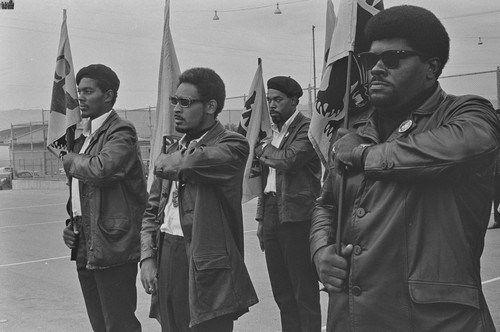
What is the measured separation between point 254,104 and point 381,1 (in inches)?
163

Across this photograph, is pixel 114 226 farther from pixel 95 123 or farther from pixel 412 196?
pixel 412 196

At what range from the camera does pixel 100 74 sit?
4.87 metres

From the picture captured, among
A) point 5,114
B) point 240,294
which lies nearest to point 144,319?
point 240,294

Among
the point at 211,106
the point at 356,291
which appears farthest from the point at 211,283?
the point at 356,291

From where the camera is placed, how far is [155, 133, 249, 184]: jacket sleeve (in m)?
3.80

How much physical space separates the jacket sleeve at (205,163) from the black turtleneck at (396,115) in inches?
55.1

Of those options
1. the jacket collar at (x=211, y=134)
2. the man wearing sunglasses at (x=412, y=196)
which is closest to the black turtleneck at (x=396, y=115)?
the man wearing sunglasses at (x=412, y=196)

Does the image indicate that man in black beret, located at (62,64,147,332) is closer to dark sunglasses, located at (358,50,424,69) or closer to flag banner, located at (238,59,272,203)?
flag banner, located at (238,59,272,203)

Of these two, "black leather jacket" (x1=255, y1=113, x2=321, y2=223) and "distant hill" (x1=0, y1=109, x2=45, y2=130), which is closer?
"black leather jacket" (x1=255, y1=113, x2=321, y2=223)

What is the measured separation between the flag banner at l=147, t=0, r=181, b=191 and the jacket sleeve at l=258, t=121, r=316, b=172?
3.87 ft

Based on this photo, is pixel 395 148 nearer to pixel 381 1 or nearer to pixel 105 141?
pixel 381 1

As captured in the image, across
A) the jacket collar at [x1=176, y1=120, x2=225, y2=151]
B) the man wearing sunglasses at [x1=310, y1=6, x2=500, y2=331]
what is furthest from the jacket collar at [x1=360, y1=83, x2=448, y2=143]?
the jacket collar at [x1=176, y1=120, x2=225, y2=151]

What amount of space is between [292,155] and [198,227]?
213cm

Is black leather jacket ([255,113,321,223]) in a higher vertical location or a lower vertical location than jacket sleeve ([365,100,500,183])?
lower
